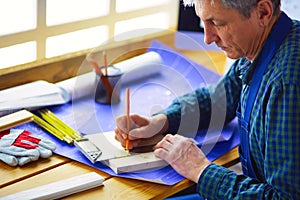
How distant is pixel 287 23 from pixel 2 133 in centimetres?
80

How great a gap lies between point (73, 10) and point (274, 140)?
1.01m

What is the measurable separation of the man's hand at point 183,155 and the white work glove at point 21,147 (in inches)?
11.5

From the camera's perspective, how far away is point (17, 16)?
1.86 m

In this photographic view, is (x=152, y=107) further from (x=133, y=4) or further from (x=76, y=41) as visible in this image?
(x=133, y=4)

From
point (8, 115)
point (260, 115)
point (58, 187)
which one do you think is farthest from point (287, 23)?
point (8, 115)

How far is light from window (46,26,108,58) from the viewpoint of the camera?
2.00 m

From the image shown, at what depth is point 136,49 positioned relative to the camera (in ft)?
7.18

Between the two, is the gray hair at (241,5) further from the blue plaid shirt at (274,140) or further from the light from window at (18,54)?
the light from window at (18,54)

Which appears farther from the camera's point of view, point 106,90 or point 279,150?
point 106,90

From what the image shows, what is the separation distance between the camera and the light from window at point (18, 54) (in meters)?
1.85

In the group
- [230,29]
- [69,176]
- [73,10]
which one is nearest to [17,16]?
[73,10]

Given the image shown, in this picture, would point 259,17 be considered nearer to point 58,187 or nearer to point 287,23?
point 287,23

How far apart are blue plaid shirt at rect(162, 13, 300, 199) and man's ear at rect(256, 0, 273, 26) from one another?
0.23ft

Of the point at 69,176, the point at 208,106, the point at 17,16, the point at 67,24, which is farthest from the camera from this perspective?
the point at 67,24
